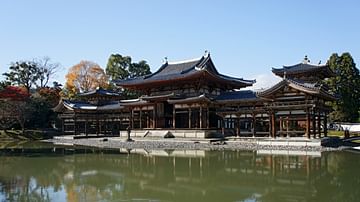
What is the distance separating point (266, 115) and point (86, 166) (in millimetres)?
17533

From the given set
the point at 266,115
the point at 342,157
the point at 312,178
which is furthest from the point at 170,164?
the point at 266,115

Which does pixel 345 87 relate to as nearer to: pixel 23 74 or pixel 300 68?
pixel 300 68

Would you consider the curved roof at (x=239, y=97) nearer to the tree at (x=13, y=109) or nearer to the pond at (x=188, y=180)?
the pond at (x=188, y=180)

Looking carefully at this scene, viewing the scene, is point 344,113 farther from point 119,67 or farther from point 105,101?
point 119,67

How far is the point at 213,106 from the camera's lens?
34.2m

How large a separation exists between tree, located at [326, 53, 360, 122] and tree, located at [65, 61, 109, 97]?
37.3 m

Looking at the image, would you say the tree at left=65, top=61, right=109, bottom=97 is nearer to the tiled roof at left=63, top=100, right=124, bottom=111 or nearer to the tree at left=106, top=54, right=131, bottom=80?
the tree at left=106, top=54, right=131, bottom=80

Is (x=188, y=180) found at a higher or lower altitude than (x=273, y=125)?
lower

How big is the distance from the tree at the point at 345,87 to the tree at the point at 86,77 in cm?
3728

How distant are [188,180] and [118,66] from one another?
5576 cm

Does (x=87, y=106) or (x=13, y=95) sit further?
(x=13, y=95)

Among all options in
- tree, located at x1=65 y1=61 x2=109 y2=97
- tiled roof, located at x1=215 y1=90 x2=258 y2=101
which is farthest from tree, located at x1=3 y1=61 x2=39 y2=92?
tiled roof, located at x1=215 y1=90 x2=258 y2=101

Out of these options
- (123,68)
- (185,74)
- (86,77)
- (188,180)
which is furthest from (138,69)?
(188,180)

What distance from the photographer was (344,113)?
152 ft
